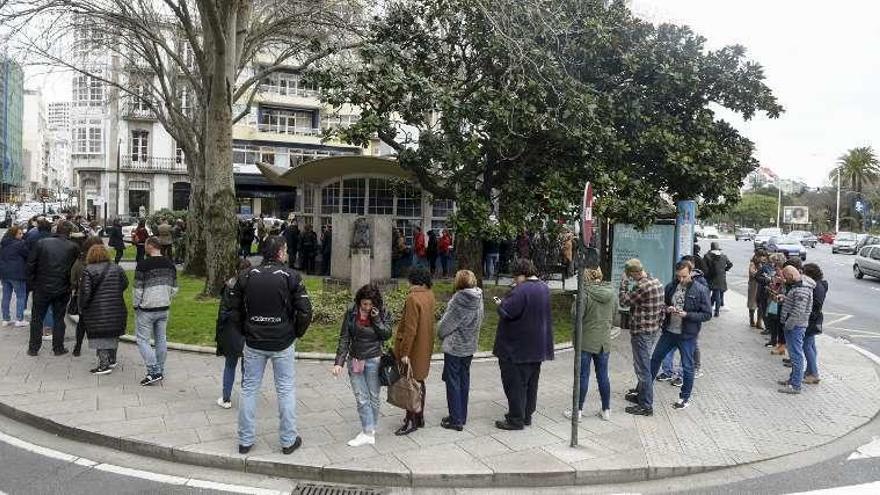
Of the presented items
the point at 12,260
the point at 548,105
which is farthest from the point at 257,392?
the point at 548,105

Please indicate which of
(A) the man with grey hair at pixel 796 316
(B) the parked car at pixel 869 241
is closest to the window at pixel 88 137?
(B) the parked car at pixel 869 241

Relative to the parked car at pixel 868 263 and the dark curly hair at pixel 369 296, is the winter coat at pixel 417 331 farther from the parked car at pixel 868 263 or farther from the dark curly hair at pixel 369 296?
the parked car at pixel 868 263

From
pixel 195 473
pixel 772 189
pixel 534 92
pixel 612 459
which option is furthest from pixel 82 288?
pixel 772 189

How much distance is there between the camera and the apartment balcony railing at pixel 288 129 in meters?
52.6

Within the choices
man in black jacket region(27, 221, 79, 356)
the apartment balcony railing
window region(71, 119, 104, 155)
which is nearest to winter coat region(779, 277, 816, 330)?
man in black jacket region(27, 221, 79, 356)

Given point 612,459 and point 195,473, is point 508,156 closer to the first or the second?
point 612,459

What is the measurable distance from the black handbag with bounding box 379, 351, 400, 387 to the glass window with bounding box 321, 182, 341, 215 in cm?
1477

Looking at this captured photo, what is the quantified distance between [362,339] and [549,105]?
7903 mm

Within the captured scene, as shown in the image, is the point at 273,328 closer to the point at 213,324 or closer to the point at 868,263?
the point at 213,324

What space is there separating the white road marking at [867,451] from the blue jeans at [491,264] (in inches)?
532

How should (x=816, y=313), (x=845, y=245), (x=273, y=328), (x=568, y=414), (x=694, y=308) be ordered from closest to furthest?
(x=273, y=328)
(x=568, y=414)
(x=694, y=308)
(x=816, y=313)
(x=845, y=245)

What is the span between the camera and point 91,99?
5281 cm

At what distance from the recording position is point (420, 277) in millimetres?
6223

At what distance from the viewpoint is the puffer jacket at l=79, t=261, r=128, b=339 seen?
25.8 feet
